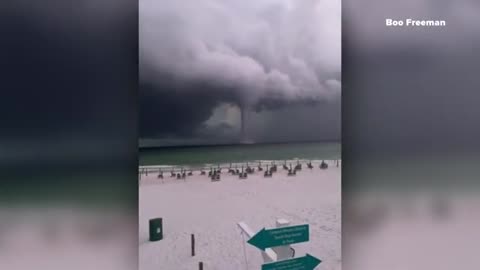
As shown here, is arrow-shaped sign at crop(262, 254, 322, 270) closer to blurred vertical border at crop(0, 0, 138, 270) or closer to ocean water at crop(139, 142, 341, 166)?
ocean water at crop(139, 142, 341, 166)

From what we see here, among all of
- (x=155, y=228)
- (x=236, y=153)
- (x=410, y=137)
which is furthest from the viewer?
(x=410, y=137)

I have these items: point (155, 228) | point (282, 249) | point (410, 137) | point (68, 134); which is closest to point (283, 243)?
point (282, 249)

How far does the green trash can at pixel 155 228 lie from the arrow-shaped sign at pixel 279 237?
0.47 meters

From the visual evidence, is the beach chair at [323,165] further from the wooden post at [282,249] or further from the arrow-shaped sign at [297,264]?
the arrow-shaped sign at [297,264]

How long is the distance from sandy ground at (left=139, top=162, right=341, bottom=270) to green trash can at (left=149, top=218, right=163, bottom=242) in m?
0.02

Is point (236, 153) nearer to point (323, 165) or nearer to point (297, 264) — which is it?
point (323, 165)

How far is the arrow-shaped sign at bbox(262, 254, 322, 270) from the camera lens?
1.92 metres

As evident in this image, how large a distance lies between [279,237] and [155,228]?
661 mm

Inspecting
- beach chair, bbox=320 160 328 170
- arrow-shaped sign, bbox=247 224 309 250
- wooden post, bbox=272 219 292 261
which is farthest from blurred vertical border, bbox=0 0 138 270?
beach chair, bbox=320 160 328 170

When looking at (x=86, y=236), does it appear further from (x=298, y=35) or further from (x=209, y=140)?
(x=298, y=35)

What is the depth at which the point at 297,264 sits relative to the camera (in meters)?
1.96

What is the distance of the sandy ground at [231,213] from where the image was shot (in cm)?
181

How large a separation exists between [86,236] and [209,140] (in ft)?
2.59

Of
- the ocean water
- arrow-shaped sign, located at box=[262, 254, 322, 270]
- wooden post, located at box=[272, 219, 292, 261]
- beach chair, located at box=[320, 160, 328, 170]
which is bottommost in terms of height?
arrow-shaped sign, located at box=[262, 254, 322, 270]
